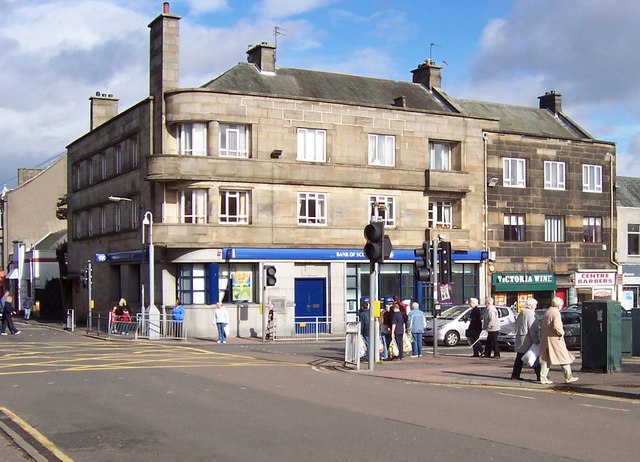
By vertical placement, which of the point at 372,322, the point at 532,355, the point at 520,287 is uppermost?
the point at 520,287

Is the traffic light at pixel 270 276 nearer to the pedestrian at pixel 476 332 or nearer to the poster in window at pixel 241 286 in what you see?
the poster in window at pixel 241 286

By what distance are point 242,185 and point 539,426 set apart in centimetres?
2683

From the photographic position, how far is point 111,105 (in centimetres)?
5009

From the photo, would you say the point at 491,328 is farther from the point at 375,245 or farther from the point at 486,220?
the point at 486,220

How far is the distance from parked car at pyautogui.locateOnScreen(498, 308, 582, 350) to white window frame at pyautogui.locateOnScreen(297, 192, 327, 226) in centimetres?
1235

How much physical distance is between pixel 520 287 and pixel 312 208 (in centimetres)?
1230

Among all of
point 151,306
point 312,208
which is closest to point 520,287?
point 312,208

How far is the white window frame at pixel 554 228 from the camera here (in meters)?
45.2

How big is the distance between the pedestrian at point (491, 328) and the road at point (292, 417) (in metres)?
5.76

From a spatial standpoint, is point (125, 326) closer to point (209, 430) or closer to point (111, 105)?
point (111, 105)

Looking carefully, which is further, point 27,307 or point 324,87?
point 27,307

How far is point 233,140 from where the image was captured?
123ft

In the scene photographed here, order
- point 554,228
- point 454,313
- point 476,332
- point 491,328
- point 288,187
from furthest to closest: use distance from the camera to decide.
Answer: point 554,228, point 288,187, point 454,313, point 476,332, point 491,328

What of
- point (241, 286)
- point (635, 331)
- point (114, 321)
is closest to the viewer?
point (635, 331)
